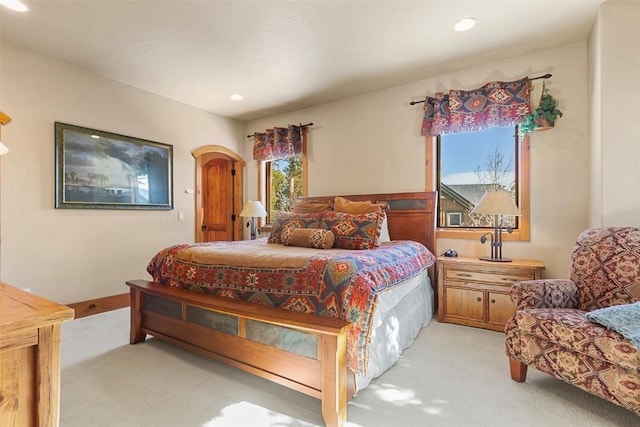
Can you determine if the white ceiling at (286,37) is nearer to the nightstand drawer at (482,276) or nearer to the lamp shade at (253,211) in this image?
the lamp shade at (253,211)

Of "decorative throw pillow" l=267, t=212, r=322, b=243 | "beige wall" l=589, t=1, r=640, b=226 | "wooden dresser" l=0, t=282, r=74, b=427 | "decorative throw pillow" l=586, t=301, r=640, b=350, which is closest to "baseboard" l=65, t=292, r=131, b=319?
"decorative throw pillow" l=267, t=212, r=322, b=243

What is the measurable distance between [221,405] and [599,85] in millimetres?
3714

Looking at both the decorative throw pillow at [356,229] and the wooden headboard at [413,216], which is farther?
the wooden headboard at [413,216]

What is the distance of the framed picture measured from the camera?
135 inches

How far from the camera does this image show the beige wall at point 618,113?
7.93 feet

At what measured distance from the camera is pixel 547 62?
3150mm

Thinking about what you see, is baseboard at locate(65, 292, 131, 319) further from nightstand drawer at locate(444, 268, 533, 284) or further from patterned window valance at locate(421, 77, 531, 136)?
patterned window valance at locate(421, 77, 531, 136)

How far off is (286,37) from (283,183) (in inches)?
106

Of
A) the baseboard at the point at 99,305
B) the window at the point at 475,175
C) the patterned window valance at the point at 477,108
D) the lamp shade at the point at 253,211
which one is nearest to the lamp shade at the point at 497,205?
the window at the point at 475,175

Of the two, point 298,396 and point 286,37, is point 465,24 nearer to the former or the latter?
point 286,37

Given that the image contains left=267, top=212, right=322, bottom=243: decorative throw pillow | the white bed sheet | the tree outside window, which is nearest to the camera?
the white bed sheet

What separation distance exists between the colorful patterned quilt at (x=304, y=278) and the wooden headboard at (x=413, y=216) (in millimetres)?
1045

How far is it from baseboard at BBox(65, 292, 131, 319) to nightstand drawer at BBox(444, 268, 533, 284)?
154 inches

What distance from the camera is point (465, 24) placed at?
2688 mm
